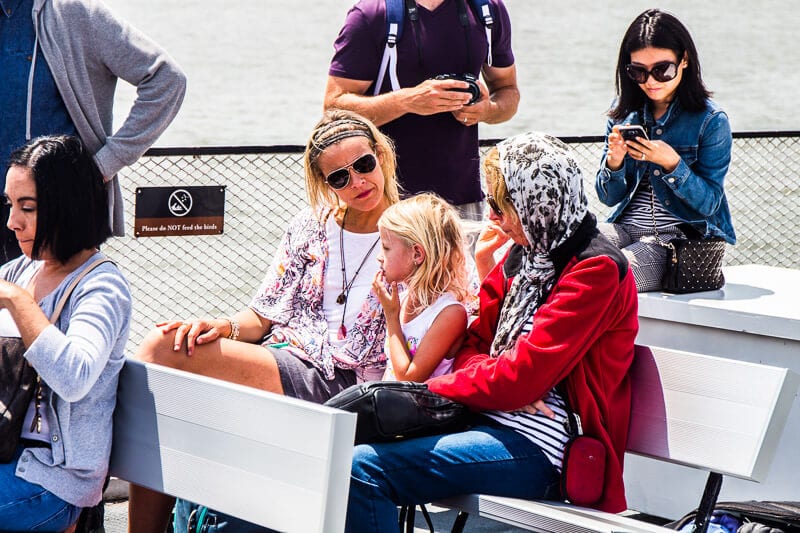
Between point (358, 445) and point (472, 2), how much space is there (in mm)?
2010

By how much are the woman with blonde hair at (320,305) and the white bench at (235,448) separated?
0.50 m

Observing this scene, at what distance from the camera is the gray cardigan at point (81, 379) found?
8.06 ft

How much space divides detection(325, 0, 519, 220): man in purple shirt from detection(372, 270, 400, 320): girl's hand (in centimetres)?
103

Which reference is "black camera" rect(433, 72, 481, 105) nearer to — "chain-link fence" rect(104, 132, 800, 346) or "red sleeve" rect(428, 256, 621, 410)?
"chain-link fence" rect(104, 132, 800, 346)

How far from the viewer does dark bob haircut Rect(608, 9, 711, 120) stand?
390 cm

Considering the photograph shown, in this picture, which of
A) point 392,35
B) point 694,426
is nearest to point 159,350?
point 694,426

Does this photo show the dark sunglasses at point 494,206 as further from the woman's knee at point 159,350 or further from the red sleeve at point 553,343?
the woman's knee at point 159,350

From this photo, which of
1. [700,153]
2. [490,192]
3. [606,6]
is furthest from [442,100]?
[606,6]

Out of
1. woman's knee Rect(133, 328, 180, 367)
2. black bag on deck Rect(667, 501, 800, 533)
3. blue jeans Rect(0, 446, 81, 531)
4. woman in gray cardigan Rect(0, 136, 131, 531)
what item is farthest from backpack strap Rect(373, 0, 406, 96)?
blue jeans Rect(0, 446, 81, 531)

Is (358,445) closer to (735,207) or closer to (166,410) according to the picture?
(166,410)

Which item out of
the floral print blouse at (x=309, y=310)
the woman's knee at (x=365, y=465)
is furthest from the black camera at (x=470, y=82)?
the woman's knee at (x=365, y=465)

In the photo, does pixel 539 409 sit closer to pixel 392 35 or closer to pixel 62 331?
pixel 62 331

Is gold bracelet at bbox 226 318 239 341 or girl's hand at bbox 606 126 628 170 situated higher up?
girl's hand at bbox 606 126 628 170

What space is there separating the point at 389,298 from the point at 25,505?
1.08 m
